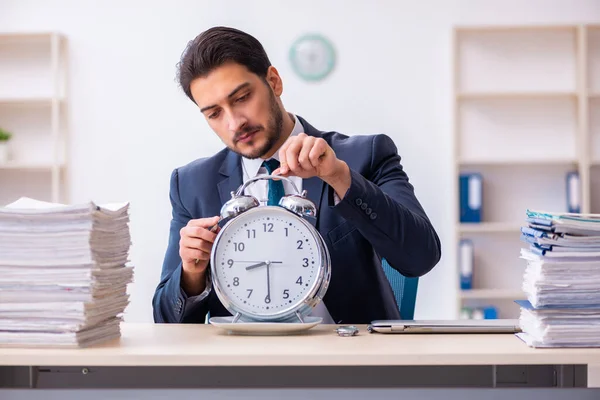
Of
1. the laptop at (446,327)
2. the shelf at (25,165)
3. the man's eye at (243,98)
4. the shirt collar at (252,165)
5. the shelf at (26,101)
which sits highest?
the shelf at (26,101)

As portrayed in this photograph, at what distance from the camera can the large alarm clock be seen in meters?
1.48

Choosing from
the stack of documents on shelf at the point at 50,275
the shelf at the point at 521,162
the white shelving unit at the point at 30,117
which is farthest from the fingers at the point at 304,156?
the white shelving unit at the point at 30,117

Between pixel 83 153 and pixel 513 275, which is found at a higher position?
pixel 83 153

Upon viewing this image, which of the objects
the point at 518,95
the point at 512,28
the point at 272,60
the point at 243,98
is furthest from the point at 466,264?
Result: the point at 243,98

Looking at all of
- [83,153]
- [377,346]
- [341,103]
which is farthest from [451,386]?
[83,153]

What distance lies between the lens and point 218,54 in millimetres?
1991

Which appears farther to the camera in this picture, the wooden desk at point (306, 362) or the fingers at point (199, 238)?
the fingers at point (199, 238)

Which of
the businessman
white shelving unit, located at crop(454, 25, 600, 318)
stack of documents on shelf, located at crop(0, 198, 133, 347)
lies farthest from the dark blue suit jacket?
white shelving unit, located at crop(454, 25, 600, 318)

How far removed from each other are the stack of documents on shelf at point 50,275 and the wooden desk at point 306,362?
4 cm

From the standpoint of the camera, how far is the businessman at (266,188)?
1.78 metres

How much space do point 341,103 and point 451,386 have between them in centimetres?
368

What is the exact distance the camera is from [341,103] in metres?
4.88

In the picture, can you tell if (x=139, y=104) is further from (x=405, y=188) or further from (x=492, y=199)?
(x=405, y=188)

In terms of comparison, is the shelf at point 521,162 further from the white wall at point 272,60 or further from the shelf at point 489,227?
the shelf at point 489,227
